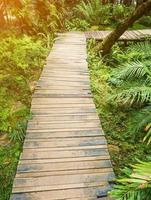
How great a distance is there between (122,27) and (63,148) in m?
6.23

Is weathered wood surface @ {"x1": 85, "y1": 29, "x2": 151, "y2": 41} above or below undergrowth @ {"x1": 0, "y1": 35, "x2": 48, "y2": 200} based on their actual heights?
below

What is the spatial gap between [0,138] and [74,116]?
4.67ft

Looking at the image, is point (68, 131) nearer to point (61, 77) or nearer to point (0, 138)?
point (0, 138)

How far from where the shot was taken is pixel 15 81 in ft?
24.1

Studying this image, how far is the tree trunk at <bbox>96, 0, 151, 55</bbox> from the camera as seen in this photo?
9.23 m

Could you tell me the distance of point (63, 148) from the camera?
4801 mm

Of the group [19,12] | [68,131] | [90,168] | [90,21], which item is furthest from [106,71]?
[90,21]

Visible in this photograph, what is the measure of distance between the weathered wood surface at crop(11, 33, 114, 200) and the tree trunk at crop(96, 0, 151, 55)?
3073 millimetres

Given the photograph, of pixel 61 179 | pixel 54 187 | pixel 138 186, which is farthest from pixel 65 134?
pixel 138 186

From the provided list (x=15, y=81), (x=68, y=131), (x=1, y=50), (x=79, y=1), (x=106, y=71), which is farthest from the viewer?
(x=79, y=1)

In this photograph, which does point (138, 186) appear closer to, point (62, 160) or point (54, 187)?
point (54, 187)

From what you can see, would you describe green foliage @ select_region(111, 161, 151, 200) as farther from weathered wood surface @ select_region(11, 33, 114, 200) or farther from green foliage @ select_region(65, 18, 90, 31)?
green foliage @ select_region(65, 18, 90, 31)

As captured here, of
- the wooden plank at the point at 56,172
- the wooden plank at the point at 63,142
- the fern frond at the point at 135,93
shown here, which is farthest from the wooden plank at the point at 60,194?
the fern frond at the point at 135,93

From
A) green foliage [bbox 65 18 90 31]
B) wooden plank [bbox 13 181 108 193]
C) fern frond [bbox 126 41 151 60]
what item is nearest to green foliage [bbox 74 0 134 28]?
green foliage [bbox 65 18 90 31]
